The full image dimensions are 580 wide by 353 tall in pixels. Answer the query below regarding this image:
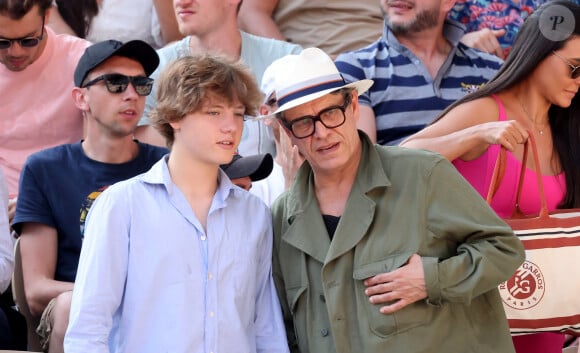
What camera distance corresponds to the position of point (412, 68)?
4602 mm

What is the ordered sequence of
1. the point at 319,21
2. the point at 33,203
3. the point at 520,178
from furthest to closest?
the point at 319,21
the point at 33,203
the point at 520,178

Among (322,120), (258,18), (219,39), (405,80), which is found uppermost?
(258,18)

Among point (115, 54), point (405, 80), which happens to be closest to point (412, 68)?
point (405, 80)

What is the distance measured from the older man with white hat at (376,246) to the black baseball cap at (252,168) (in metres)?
0.67

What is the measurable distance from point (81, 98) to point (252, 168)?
0.85m


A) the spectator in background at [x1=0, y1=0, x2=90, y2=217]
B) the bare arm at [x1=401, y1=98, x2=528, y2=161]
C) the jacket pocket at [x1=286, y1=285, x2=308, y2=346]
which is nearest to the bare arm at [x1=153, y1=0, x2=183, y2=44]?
the spectator in background at [x1=0, y1=0, x2=90, y2=217]

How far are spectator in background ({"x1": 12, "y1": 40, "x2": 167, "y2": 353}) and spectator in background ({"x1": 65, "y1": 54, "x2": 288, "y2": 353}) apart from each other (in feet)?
2.59

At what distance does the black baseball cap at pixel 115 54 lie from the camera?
3.98 meters

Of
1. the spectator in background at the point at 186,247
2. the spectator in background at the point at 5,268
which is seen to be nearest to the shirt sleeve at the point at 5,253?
the spectator in background at the point at 5,268

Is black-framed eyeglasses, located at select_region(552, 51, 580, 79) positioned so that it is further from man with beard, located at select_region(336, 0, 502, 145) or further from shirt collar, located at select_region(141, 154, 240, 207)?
shirt collar, located at select_region(141, 154, 240, 207)

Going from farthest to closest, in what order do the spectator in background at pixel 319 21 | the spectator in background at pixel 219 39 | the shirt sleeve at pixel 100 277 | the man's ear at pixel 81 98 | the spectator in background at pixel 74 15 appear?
the spectator in background at pixel 319 21 → the spectator in background at pixel 74 15 → the spectator in background at pixel 219 39 → the man's ear at pixel 81 98 → the shirt sleeve at pixel 100 277

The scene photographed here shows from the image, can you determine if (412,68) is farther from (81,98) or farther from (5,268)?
(5,268)

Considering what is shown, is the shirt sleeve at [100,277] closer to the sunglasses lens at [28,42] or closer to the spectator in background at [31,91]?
the spectator in background at [31,91]

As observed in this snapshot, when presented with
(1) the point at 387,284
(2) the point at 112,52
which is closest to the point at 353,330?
(1) the point at 387,284
